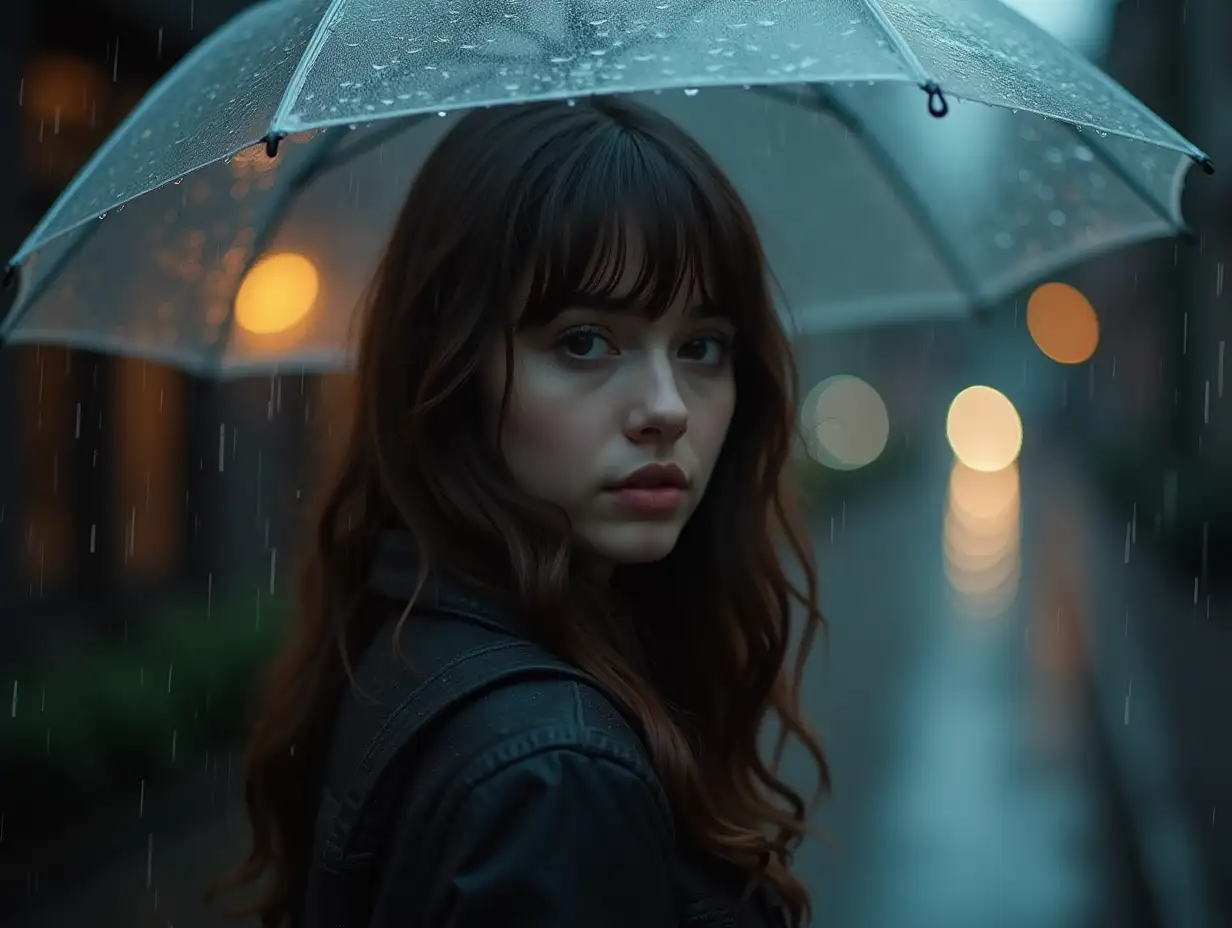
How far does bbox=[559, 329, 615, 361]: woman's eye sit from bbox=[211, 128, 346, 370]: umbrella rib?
1.23 m

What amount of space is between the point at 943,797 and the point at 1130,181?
5916 mm

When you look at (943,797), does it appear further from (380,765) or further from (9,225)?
→ (380,765)

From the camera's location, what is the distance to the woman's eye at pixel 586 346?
6.96 ft

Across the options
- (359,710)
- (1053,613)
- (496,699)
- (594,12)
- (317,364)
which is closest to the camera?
(496,699)

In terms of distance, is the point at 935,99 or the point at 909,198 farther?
the point at 909,198

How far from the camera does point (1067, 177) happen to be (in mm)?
3506

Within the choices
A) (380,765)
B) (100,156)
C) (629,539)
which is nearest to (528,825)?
(380,765)

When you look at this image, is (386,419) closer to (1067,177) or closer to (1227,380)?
(1067,177)

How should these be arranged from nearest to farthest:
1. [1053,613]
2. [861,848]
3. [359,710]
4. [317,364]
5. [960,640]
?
[359,710] → [317,364] → [861,848] → [960,640] → [1053,613]

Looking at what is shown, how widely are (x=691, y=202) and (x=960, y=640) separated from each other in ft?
41.1

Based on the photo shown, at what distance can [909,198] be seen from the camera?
3475 millimetres

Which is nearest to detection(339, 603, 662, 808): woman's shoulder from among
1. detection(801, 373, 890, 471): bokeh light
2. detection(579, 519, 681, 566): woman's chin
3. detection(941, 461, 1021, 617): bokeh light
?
detection(579, 519, 681, 566): woman's chin

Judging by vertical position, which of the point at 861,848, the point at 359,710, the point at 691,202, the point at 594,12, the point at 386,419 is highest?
the point at 594,12

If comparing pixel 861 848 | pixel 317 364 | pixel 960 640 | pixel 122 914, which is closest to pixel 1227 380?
pixel 960 640
